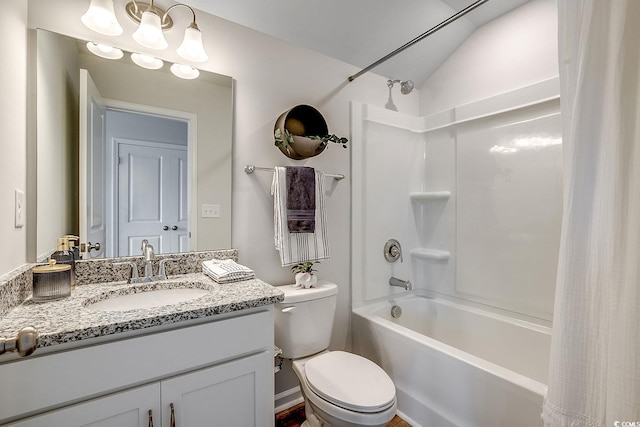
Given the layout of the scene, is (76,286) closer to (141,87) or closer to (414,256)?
(141,87)

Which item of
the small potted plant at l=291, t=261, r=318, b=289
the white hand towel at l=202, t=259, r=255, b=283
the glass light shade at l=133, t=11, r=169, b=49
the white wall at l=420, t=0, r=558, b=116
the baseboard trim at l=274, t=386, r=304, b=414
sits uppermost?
the white wall at l=420, t=0, r=558, b=116

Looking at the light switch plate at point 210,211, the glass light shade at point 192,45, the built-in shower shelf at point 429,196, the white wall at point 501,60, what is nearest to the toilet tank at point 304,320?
the light switch plate at point 210,211

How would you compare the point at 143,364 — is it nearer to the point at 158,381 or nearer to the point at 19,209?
the point at 158,381

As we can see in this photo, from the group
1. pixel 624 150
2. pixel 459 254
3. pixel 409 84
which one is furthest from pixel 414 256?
pixel 624 150

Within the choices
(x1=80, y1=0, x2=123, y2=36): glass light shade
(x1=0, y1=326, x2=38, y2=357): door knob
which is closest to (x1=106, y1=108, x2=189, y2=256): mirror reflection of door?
(x1=80, y1=0, x2=123, y2=36): glass light shade

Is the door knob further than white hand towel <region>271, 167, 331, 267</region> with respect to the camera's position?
No

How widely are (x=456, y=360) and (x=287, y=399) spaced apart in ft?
3.27

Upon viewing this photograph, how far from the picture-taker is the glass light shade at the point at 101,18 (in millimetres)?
1145

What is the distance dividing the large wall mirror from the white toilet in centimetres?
56

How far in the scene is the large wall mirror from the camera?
1154 millimetres

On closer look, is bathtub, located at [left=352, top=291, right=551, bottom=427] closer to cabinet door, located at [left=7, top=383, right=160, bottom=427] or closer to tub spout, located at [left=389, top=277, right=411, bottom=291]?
tub spout, located at [left=389, top=277, right=411, bottom=291]

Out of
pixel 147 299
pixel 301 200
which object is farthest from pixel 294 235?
pixel 147 299

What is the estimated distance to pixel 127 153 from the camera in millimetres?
1321

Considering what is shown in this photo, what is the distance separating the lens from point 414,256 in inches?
92.2
